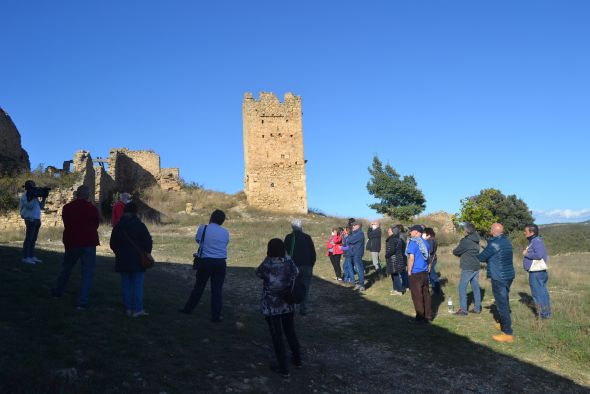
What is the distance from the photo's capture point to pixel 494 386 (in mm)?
5586

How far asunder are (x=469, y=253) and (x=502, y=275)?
1402 millimetres

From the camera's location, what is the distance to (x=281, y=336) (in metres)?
5.39

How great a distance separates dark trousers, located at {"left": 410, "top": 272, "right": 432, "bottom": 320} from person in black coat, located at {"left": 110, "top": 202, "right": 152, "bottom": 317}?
443 cm

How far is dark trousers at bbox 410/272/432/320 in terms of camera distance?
806 cm

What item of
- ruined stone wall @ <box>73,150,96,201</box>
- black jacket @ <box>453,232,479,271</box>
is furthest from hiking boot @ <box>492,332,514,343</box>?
ruined stone wall @ <box>73,150,96,201</box>

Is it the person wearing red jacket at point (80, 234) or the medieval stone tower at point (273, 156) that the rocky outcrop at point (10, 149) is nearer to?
the medieval stone tower at point (273, 156)

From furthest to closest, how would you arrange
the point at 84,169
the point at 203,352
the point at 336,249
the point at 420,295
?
the point at 84,169, the point at 336,249, the point at 420,295, the point at 203,352

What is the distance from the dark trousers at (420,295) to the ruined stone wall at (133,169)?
2514cm

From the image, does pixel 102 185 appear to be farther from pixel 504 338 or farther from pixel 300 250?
pixel 504 338

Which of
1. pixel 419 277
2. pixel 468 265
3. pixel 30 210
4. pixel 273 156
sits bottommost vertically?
pixel 419 277

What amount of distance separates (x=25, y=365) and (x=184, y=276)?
7431 millimetres

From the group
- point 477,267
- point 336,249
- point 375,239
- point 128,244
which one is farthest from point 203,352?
point 375,239

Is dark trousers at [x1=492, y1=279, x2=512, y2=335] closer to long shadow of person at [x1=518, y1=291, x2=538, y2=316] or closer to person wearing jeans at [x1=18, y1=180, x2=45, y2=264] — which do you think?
long shadow of person at [x1=518, y1=291, x2=538, y2=316]

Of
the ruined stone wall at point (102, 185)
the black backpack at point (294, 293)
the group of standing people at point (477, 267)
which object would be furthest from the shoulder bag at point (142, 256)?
the ruined stone wall at point (102, 185)
